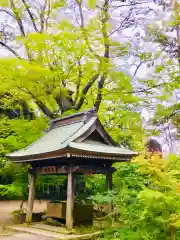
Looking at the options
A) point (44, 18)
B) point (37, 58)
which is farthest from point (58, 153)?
point (44, 18)

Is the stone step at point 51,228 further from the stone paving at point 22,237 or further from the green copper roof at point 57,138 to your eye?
the green copper roof at point 57,138

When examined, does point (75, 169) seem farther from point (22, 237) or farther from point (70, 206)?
point (22, 237)

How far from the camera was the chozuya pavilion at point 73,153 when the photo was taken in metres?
9.94

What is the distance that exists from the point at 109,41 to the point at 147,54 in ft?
7.71

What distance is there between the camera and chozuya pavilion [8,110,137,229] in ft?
32.6

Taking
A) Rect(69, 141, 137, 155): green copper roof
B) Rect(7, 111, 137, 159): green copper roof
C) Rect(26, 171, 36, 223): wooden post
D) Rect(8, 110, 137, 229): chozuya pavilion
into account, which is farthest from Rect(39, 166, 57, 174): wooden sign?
Rect(69, 141, 137, 155): green copper roof

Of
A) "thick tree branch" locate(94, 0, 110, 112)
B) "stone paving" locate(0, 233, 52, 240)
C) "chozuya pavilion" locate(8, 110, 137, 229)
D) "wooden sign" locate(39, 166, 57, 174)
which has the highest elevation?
"thick tree branch" locate(94, 0, 110, 112)

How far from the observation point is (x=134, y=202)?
7.71 meters

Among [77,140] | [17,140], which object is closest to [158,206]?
[77,140]

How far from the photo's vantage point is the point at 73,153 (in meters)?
9.55

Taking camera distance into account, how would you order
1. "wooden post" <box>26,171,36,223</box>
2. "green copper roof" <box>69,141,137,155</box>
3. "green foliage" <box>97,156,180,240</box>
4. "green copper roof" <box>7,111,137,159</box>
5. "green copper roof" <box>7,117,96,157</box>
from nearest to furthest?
"green foliage" <box>97,156,180,240</box> < "green copper roof" <box>69,141,137,155</box> < "green copper roof" <box>7,111,137,159</box> < "green copper roof" <box>7,117,96,157</box> < "wooden post" <box>26,171,36,223</box>

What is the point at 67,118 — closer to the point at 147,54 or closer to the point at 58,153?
the point at 58,153

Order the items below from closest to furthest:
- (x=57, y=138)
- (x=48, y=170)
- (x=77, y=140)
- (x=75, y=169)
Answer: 1. (x=75, y=169)
2. (x=77, y=140)
3. (x=48, y=170)
4. (x=57, y=138)

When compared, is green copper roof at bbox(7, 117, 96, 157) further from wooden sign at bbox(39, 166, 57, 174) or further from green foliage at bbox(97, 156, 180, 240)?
green foliage at bbox(97, 156, 180, 240)
